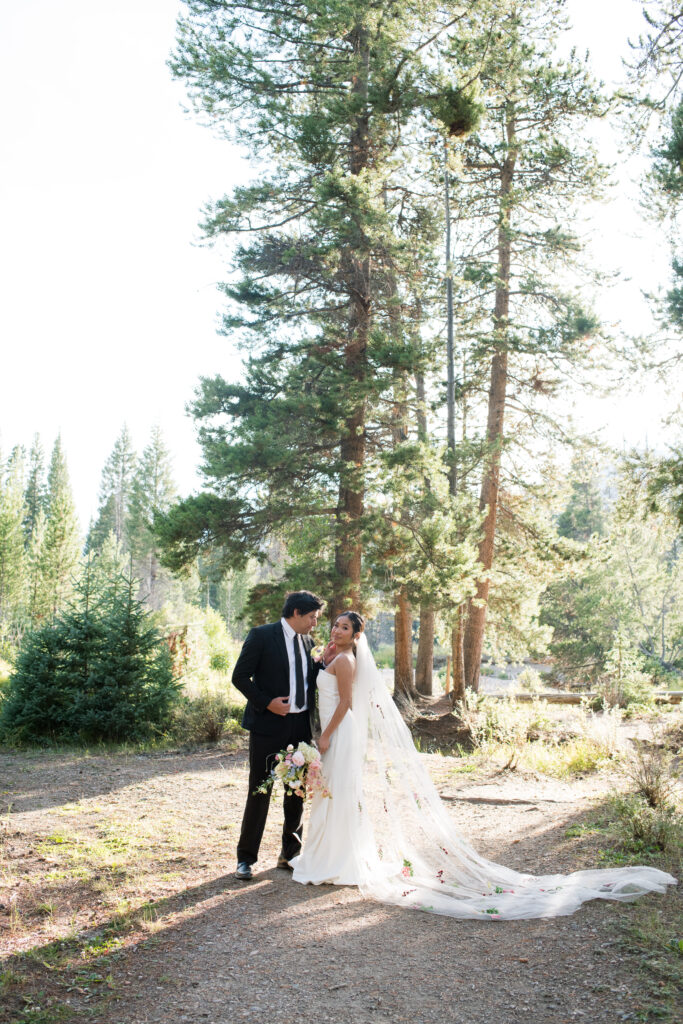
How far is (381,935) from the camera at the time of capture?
13.9ft

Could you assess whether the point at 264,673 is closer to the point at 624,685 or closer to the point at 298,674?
the point at 298,674

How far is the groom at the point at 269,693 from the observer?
17.0 feet

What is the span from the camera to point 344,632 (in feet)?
17.8

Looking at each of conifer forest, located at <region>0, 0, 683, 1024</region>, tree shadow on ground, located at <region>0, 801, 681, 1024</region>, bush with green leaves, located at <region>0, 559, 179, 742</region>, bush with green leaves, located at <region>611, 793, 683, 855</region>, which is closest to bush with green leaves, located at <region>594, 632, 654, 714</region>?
conifer forest, located at <region>0, 0, 683, 1024</region>

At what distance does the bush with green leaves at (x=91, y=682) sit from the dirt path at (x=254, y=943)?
169 inches

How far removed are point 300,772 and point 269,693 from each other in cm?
57

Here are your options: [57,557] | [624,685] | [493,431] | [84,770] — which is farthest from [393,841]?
[57,557]

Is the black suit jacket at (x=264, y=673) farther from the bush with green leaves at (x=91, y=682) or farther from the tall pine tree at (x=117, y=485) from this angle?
the tall pine tree at (x=117, y=485)

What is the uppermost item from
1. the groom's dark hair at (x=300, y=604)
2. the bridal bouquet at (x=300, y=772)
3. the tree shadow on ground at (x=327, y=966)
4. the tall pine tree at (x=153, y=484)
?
the tall pine tree at (x=153, y=484)

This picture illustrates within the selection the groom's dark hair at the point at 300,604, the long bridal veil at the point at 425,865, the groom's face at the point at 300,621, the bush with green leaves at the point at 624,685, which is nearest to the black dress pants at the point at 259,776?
the long bridal veil at the point at 425,865

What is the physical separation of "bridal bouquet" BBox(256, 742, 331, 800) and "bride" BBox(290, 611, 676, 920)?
185mm

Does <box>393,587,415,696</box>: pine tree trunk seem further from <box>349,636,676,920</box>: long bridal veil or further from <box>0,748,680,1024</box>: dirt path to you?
<box>349,636,676,920</box>: long bridal veil

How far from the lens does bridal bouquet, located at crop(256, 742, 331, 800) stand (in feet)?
16.3

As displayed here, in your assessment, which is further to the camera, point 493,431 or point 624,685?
point 624,685
